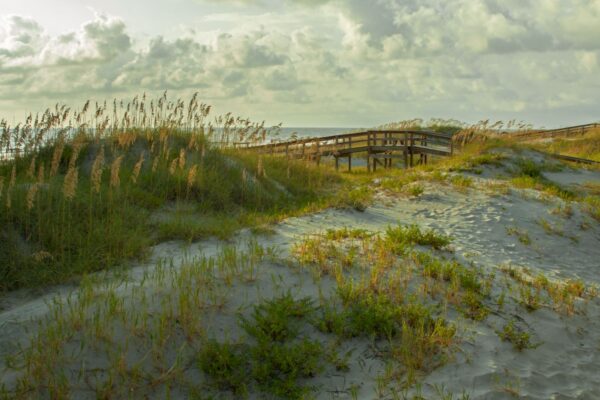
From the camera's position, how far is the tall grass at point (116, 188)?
732 cm

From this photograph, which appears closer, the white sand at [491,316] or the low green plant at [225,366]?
the low green plant at [225,366]

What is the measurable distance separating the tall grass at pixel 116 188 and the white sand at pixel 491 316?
665 mm

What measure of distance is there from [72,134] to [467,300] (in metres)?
11.1

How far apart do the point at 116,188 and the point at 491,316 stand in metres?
7.30

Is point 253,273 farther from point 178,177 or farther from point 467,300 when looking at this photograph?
point 178,177

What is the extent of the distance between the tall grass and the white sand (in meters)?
0.66

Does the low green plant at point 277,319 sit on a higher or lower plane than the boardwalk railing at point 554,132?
lower

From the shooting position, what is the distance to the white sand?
4.76 meters

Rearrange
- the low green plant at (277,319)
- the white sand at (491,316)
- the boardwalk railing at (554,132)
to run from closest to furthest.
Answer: the white sand at (491,316) < the low green plant at (277,319) < the boardwalk railing at (554,132)

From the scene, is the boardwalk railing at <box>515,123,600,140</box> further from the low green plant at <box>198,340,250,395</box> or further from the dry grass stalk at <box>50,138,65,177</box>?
the low green plant at <box>198,340,250,395</box>

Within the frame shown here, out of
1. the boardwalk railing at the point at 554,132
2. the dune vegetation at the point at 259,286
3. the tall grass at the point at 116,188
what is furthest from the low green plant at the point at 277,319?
the boardwalk railing at the point at 554,132

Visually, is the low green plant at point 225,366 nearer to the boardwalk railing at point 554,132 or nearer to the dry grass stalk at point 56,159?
the dry grass stalk at point 56,159

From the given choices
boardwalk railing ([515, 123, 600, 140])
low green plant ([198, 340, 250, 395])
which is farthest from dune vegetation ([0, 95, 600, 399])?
boardwalk railing ([515, 123, 600, 140])

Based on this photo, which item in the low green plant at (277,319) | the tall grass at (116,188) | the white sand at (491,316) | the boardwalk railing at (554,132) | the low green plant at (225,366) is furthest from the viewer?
the boardwalk railing at (554,132)
